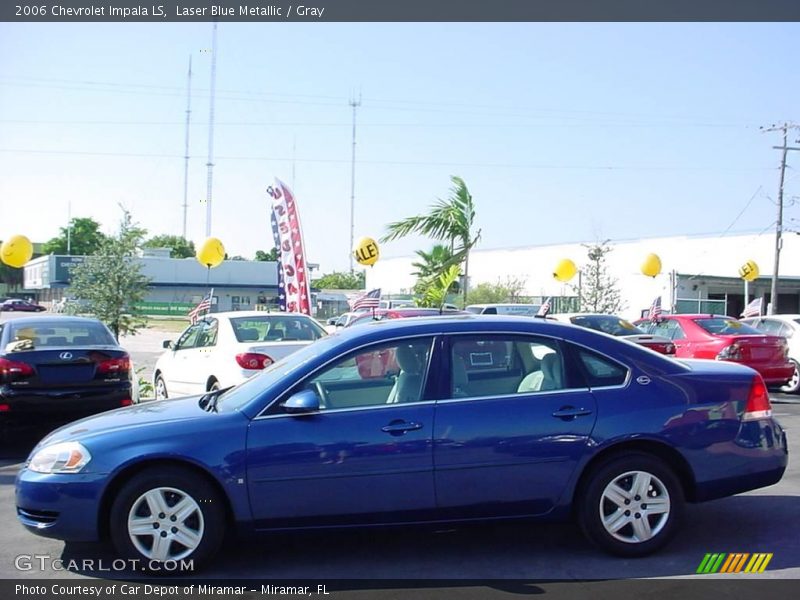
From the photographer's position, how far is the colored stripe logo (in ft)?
16.5

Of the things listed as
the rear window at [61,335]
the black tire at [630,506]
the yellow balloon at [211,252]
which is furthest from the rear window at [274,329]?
the yellow balloon at [211,252]

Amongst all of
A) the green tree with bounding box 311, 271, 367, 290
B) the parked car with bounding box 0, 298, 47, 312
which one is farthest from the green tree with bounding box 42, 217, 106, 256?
the parked car with bounding box 0, 298, 47, 312

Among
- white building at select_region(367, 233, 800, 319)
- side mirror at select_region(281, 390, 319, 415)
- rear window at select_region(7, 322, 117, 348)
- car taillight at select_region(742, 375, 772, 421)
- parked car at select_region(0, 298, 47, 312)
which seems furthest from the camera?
parked car at select_region(0, 298, 47, 312)

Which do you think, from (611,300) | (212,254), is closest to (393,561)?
(212,254)

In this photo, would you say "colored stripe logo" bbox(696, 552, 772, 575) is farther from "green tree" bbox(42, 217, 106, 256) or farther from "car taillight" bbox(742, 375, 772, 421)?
"green tree" bbox(42, 217, 106, 256)

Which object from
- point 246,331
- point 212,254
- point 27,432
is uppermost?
point 212,254

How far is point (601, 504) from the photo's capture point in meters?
5.20

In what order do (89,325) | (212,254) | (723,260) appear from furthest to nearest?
(723,260) < (212,254) < (89,325)

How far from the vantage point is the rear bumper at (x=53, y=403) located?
8719 millimetres

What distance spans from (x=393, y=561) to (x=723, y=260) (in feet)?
136

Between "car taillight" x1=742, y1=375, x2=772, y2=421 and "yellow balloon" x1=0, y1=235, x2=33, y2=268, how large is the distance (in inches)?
734

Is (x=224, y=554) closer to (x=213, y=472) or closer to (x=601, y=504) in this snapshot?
(x=213, y=472)

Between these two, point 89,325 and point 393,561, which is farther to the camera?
point 89,325

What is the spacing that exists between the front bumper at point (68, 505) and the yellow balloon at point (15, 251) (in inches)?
660
